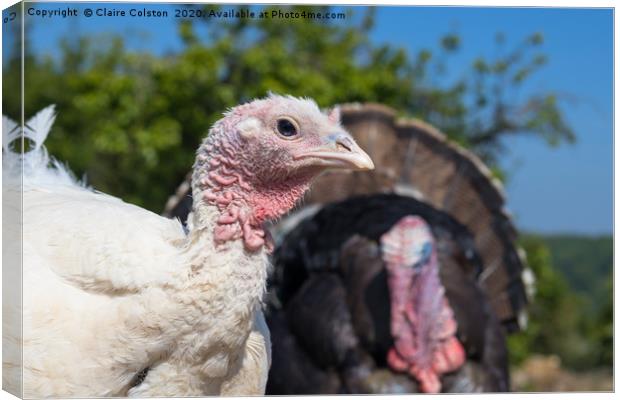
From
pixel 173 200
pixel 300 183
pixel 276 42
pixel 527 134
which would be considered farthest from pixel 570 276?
pixel 300 183

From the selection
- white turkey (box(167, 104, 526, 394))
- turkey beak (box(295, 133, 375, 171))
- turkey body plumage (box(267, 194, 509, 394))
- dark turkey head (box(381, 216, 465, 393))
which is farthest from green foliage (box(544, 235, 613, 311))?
turkey beak (box(295, 133, 375, 171))

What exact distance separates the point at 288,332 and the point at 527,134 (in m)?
3.24

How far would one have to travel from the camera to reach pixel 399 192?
16.5 feet

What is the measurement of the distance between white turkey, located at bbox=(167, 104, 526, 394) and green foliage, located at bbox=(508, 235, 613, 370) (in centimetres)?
273

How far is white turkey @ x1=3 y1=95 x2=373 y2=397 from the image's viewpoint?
89.7 inches

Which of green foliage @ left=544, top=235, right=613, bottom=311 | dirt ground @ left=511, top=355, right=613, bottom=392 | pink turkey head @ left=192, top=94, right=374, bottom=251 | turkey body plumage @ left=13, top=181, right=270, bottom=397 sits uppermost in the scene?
pink turkey head @ left=192, top=94, right=374, bottom=251

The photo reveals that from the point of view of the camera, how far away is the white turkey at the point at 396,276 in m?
4.04

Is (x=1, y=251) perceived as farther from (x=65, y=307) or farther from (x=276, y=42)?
(x=276, y=42)

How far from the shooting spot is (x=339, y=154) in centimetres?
227

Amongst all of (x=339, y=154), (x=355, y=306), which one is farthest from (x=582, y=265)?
(x=339, y=154)

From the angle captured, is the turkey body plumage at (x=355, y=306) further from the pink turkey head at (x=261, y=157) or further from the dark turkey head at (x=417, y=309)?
the pink turkey head at (x=261, y=157)

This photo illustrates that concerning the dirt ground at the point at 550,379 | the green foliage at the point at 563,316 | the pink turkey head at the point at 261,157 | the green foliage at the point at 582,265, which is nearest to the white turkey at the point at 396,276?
A: the dirt ground at the point at 550,379

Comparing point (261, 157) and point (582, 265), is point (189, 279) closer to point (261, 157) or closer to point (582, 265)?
point (261, 157)

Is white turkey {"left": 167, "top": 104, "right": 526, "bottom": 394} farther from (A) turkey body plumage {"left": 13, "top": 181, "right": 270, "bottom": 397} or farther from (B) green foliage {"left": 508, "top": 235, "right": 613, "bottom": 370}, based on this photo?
(B) green foliage {"left": 508, "top": 235, "right": 613, "bottom": 370}
